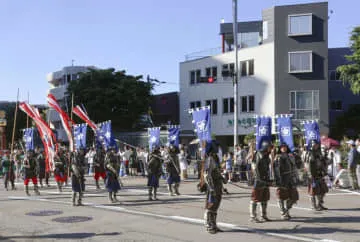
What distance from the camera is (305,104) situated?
36562 mm

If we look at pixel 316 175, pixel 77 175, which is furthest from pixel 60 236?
pixel 316 175

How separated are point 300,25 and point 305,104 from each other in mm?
5990

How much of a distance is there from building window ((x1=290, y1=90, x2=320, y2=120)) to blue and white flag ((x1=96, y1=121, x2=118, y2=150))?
18947mm

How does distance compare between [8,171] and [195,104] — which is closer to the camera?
[8,171]

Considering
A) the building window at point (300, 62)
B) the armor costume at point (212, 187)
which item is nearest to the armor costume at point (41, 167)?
the armor costume at point (212, 187)

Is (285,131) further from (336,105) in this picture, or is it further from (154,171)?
(336,105)

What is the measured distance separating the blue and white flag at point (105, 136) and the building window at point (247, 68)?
19548 millimetres

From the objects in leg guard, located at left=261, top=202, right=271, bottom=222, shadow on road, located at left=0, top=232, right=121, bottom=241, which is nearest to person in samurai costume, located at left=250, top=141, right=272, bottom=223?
leg guard, located at left=261, top=202, right=271, bottom=222

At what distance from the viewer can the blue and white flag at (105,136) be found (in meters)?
20.9

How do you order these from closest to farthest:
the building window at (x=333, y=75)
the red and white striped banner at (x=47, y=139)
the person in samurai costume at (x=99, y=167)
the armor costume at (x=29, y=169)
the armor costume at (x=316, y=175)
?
the armor costume at (x=316, y=175) < the armor costume at (x=29, y=169) < the person in samurai costume at (x=99, y=167) < the red and white striped banner at (x=47, y=139) < the building window at (x=333, y=75)

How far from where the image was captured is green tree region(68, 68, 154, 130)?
4478cm

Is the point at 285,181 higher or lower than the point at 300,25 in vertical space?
lower

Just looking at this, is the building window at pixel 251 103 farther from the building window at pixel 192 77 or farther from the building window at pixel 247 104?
the building window at pixel 192 77

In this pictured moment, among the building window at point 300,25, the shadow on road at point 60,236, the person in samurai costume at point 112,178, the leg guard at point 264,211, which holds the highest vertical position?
the building window at point 300,25
